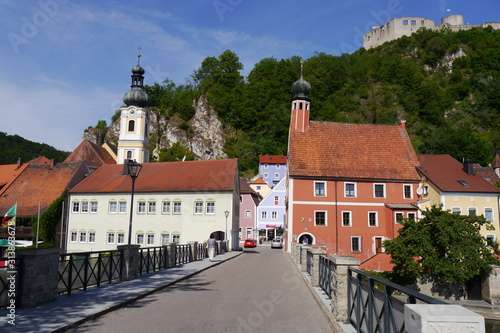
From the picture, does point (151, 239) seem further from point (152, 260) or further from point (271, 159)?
point (271, 159)

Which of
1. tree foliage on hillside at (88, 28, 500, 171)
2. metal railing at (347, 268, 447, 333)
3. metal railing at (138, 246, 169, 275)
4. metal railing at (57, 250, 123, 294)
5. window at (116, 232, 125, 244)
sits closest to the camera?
metal railing at (347, 268, 447, 333)

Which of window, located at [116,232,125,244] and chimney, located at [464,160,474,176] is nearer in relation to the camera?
chimney, located at [464,160,474,176]

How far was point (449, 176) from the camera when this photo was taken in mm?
38531

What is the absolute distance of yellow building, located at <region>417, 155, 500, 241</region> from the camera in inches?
1419

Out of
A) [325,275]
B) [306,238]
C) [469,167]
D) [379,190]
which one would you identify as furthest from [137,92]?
[325,275]

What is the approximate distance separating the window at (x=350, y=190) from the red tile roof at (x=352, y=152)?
2.88ft

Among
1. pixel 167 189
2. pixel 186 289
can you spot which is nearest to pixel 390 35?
pixel 167 189

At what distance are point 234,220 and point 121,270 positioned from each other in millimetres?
Result: 26397

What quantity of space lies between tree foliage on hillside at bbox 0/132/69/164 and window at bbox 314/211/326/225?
5632 cm

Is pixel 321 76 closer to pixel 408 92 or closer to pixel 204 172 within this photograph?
pixel 408 92

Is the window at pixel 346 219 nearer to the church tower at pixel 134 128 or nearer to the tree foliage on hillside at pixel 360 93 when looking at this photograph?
the church tower at pixel 134 128

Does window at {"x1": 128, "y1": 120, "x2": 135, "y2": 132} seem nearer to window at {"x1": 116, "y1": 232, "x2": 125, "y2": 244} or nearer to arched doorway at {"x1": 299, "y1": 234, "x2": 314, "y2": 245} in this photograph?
window at {"x1": 116, "y1": 232, "x2": 125, "y2": 244}

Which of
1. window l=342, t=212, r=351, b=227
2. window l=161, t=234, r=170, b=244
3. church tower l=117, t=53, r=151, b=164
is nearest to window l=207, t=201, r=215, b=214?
window l=161, t=234, r=170, b=244

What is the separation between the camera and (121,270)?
1391 centimetres
